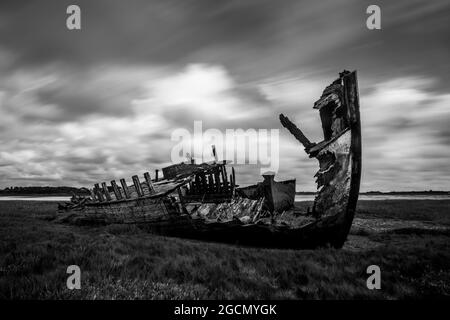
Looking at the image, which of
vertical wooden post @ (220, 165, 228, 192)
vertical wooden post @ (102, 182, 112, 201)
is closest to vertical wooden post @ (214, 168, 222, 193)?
vertical wooden post @ (220, 165, 228, 192)

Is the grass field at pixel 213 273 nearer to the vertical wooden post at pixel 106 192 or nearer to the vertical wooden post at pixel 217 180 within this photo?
the vertical wooden post at pixel 217 180

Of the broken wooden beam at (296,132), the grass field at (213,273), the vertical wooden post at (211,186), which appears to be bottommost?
the grass field at (213,273)

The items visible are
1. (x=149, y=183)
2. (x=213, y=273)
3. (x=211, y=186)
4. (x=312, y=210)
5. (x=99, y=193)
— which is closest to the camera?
(x=213, y=273)

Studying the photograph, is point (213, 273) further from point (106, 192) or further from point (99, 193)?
point (99, 193)

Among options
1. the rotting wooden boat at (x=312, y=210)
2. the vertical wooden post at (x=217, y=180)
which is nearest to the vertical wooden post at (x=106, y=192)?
the rotting wooden boat at (x=312, y=210)

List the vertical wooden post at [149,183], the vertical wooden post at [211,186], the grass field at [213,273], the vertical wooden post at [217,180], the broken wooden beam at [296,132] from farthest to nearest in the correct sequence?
the vertical wooden post at [211,186], the vertical wooden post at [217,180], the vertical wooden post at [149,183], the broken wooden beam at [296,132], the grass field at [213,273]

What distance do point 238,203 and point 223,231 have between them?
2.29 metres

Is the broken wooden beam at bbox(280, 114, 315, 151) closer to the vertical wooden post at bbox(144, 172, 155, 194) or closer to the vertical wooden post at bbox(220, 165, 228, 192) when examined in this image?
the vertical wooden post at bbox(220, 165, 228, 192)

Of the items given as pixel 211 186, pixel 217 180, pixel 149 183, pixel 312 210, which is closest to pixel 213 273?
pixel 312 210

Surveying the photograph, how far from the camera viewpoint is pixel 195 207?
1195cm

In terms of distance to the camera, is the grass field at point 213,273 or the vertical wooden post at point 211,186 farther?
the vertical wooden post at point 211,186
